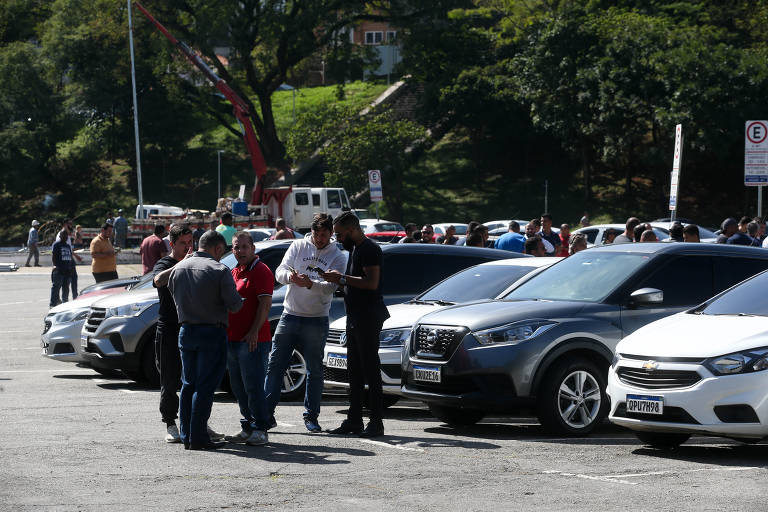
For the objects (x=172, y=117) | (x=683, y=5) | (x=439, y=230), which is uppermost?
(x=683, y=5)

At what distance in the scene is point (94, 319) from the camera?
14.1 metres

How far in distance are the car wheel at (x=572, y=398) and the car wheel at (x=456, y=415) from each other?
1094 millimetres

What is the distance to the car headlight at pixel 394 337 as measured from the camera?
11.4m

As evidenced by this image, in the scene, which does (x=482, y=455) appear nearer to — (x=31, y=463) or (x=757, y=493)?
(x=757, y=493)

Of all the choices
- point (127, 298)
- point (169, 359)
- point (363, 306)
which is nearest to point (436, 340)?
point (363, 306)

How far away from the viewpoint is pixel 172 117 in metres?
67.4

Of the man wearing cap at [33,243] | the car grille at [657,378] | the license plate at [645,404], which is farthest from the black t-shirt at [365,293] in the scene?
the man wearing cap at [33,243]

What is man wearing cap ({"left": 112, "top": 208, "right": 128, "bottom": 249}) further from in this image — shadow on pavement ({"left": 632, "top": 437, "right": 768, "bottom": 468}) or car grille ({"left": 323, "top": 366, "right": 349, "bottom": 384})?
shadow on pavement ({"left": 632, "top": 437, "right": 768, "bottom": 468})

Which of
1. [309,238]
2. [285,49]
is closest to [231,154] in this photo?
[285,49]

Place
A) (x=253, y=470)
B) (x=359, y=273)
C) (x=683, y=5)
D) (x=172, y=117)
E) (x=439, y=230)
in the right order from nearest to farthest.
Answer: (x=253, y=470) → (x=359, y=273) → (x=439, y=230) → (x=683, y=5) → (x=172, y=117)

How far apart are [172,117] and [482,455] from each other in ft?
198

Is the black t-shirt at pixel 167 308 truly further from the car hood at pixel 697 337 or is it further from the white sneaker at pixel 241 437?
the car hood at pixel 697 337

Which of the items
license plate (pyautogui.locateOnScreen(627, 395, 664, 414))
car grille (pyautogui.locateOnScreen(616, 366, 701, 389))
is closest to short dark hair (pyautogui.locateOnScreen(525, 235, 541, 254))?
car grille (pyautogui.locateOnScreen(616, 366, 701, 389))

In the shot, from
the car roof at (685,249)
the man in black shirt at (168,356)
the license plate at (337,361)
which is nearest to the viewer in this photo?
the man in black shirt at (168,356)
